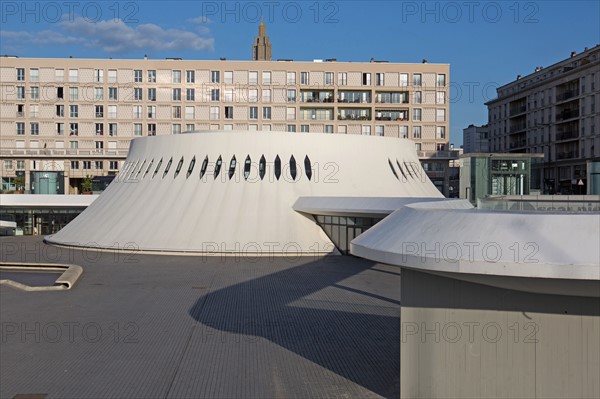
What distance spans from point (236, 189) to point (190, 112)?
104ft

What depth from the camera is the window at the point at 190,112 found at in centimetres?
6300

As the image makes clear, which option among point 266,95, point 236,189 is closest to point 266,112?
point 266,95

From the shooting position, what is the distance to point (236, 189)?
33656 millimetres

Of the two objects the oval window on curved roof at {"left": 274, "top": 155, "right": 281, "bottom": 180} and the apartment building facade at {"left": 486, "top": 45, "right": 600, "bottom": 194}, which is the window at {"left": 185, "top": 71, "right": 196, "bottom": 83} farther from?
the apartment building facade at {"left": 486, "top": 45, "right": 600, "bottom": 194}

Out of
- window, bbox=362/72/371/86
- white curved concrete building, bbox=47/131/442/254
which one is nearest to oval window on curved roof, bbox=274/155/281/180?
white curved concrete building, bbox=47/131/442/254

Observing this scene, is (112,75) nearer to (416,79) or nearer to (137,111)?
(137,111)

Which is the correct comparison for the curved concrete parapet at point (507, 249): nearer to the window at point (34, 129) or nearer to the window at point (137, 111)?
the window at point (137, 111)

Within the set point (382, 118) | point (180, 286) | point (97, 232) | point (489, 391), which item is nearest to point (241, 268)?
point (180, 286)

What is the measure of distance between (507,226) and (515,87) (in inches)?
2847

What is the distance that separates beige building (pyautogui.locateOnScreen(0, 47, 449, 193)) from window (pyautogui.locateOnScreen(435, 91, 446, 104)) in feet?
0.34

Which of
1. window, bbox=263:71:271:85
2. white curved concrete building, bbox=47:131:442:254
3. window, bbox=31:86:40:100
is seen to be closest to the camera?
white curved concrete building, bbox=47:131:442:254

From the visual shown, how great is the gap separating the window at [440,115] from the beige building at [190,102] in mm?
101

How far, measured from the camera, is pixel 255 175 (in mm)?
34281

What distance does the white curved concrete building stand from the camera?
31766 mm
